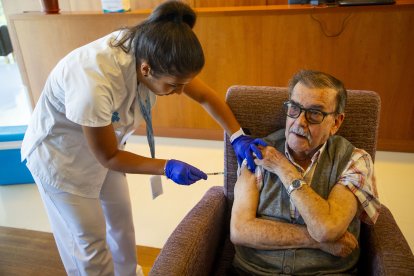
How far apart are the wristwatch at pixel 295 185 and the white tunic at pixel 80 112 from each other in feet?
1.88

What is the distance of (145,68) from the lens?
1.02 meters

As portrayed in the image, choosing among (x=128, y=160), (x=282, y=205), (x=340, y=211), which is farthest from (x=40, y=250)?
(x=340, y=211)

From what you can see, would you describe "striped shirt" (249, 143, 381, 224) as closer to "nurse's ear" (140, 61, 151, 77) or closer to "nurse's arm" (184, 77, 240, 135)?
"nurse's arm" (184, 77, 240, 135)

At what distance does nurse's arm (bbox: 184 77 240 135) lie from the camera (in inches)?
48.3

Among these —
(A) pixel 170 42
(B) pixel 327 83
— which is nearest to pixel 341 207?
(B) pixel 327 83

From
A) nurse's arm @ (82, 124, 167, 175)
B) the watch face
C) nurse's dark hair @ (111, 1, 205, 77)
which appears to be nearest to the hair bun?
nurse's dark hair @ (111, 1, 205, 77)

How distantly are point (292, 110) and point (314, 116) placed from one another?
2.8 inches

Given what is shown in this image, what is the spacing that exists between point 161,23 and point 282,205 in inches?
26.4

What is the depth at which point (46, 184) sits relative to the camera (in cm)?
120

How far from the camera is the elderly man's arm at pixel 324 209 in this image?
0.99 meters

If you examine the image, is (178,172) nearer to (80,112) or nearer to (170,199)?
(80,112)

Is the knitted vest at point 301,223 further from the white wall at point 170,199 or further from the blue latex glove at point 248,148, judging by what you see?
the white wall at point 170,199

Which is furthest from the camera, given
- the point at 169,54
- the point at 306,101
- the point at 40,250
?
the point at 40,250

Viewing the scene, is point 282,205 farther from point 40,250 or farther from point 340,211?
point 40,250
